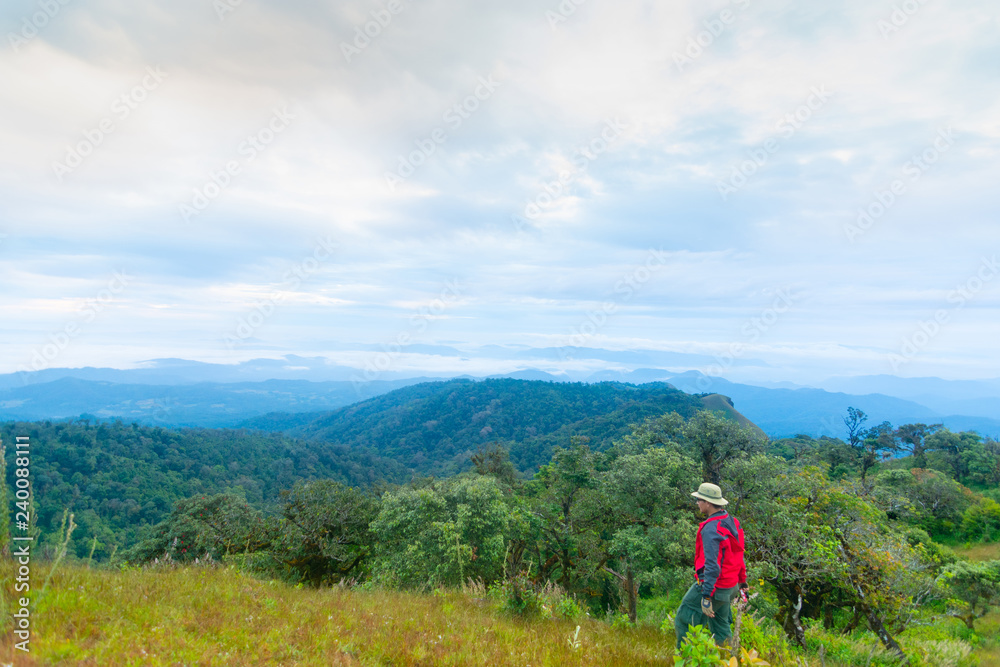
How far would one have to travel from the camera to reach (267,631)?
562 centimetres

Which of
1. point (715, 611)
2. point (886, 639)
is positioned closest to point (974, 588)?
point (886, 639)

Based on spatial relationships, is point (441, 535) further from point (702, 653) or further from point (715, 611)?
point (702, 653)

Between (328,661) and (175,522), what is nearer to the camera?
(328,661)

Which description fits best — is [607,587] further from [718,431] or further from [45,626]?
[45,626]

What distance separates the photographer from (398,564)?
19422 mm

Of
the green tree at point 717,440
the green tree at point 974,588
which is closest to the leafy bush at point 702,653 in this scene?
A: the green tree at point 717,440

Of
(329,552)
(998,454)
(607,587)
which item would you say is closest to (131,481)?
(329,552)

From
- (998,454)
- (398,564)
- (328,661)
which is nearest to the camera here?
(328,661)

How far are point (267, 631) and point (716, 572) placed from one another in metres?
6.05

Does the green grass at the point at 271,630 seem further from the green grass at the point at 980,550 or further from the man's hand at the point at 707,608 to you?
the green grass at the point at 980,550

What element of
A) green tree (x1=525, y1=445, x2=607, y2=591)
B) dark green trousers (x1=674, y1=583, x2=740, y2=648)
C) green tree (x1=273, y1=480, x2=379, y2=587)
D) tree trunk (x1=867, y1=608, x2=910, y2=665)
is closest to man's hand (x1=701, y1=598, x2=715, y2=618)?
dark green trousers (x1=674, y1=583, x2=740, y2=648)

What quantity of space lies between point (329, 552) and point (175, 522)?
19577mm

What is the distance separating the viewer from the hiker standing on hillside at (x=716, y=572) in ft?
18.9

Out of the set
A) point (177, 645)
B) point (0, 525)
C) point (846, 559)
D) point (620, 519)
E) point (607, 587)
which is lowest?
point (607, 587)
